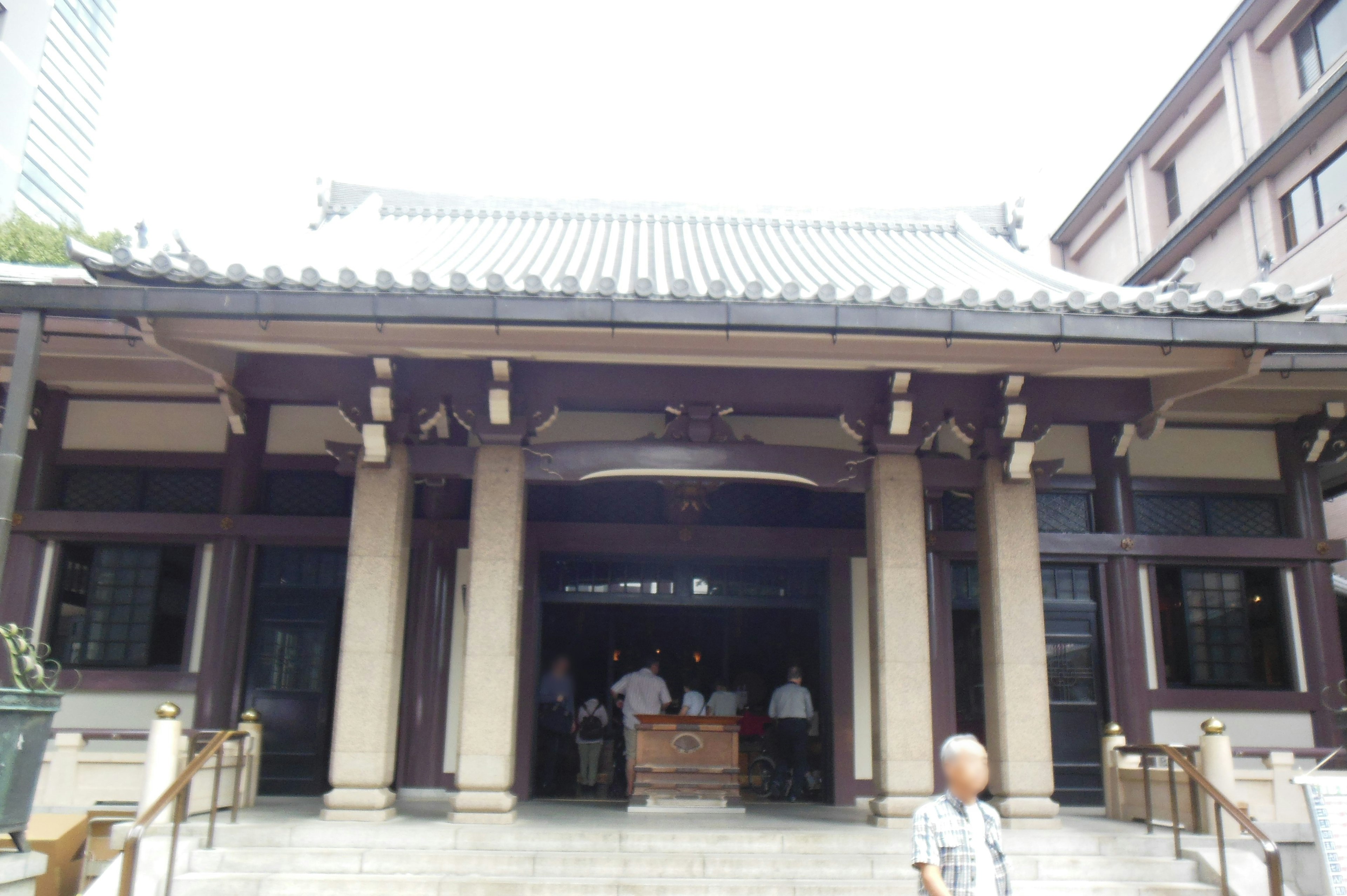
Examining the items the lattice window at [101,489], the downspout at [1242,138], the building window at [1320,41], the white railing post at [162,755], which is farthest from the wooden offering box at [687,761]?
the building window at [1320,41]

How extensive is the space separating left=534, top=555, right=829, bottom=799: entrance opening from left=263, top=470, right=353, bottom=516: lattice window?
2124mm

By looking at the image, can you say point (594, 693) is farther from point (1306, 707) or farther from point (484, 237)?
point (1306, 707)

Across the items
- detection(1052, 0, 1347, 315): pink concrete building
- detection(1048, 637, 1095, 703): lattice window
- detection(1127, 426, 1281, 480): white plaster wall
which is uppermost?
detection(1052, 0, 1347, 315): pink concrete building

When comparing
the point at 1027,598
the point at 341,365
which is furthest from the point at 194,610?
the point at 1027,598

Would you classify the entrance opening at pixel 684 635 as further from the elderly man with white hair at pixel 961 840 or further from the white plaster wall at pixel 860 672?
the elderly man with white hair at pixel 961 840

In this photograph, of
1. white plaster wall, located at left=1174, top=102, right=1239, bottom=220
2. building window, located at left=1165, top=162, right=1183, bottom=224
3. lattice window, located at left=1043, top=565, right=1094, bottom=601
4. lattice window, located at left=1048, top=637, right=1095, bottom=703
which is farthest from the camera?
building window, located at left=1165, top=162, right=1183, bottom=224

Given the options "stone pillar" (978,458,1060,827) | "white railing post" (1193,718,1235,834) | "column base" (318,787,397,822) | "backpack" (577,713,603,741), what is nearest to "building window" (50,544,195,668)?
"column base" (318,787,397,822)

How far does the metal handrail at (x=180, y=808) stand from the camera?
17.4 feet

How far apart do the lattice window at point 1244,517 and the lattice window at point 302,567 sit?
871 centimetres

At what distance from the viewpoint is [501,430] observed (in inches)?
310

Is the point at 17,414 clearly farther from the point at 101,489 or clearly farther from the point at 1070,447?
the point at 1070,447

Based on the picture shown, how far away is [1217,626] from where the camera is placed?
9.86 meters

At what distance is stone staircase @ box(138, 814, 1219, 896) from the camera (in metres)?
6.15

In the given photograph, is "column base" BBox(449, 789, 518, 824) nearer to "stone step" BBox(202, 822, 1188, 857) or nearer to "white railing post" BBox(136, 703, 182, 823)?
"stone step" BBox(202, 822, 1188, 857)
